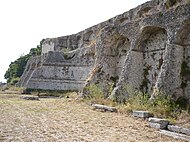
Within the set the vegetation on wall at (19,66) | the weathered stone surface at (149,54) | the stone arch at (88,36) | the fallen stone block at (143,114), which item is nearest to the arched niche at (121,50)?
the weathered stone surface at (149,54)

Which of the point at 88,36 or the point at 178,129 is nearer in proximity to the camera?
the point at 178,129

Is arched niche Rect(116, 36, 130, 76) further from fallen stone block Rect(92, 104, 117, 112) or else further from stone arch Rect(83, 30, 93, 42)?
stone arch Rect(83, 30, 93, 42)

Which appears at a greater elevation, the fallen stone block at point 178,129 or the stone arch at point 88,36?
the stone arch at point 88,36

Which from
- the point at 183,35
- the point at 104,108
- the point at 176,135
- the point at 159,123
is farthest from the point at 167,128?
the point at 183,35

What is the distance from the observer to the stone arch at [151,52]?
1516 cm

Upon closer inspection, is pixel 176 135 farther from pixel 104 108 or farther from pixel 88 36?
pixel 88 36

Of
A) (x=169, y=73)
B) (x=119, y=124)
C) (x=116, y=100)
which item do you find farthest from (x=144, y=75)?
(x=119, y=124)

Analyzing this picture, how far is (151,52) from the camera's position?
15.8 m

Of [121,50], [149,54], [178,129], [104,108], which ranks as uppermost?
[121,50]

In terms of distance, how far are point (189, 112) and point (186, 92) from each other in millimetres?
1609

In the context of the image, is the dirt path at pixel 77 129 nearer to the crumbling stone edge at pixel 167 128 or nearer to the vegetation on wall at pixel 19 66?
the crumbling stone edge at pixel 167 128

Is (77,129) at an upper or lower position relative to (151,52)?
lower

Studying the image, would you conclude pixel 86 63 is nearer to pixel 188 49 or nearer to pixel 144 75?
pixel 144 75

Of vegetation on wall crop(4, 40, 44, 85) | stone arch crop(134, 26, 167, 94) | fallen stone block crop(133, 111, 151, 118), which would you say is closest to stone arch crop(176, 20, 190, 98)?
stone arch crop(134, 26, 167, 94)
